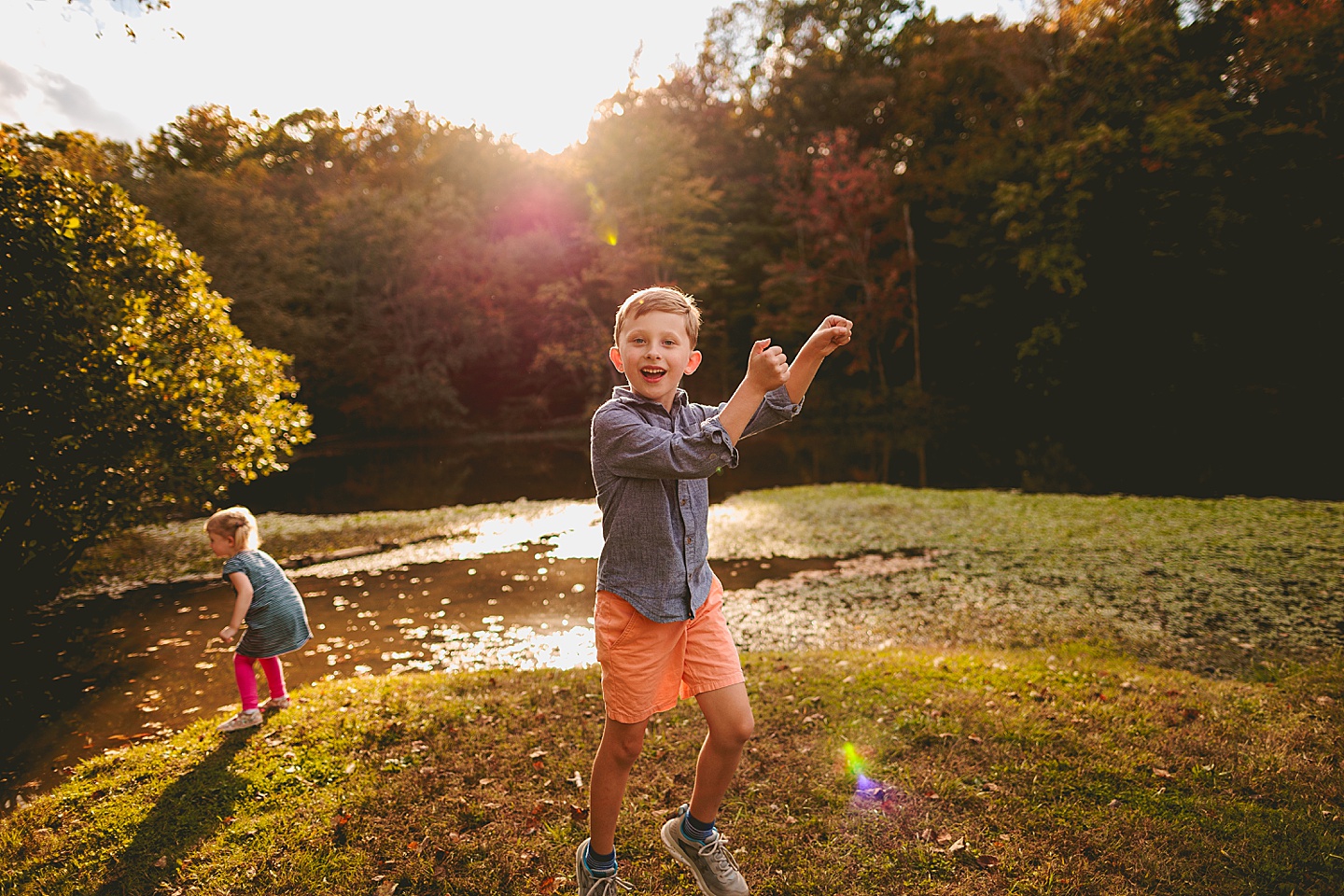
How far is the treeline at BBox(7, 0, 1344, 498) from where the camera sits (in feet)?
78.6

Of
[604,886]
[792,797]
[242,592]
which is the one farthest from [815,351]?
[242,592]

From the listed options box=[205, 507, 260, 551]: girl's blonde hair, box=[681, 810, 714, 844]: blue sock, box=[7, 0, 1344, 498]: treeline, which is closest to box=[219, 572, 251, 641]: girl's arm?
box=[205, 507, 260, 551]: girl's blonde hair

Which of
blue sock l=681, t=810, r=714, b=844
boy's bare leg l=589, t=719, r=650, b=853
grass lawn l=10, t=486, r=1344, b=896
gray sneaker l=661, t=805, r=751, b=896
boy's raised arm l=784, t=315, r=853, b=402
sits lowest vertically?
grass lawn l=10, t=486, r=1344, b=896

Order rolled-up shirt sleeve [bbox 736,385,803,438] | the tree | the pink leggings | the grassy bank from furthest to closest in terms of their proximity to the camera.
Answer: the tree, the pink leggings, the grassy bank, rolled-up shirt sleeve [bbox 736,385,803,438]

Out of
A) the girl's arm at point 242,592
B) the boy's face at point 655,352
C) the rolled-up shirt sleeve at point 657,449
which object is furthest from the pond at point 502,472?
the rolled-up shirt sleeve at point 657,449

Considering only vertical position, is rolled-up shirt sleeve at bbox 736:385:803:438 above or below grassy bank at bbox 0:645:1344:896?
above

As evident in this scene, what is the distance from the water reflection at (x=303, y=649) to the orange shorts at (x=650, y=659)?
4.36 m

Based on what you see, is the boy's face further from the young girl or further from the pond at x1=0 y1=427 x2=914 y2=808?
the pond at x1=0 y1=427 x2=914 y2=808

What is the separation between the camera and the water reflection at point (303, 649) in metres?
5.77

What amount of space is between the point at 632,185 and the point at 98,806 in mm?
32322

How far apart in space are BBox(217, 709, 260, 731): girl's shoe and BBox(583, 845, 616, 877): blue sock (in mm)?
3155

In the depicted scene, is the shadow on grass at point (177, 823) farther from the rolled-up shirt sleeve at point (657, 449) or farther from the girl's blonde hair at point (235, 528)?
the rolled-up shirt sleeve at point (657, 449)

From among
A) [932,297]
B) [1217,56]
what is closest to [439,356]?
[932,297]

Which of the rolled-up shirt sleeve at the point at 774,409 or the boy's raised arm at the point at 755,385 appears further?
the rolled-up shirt sleeve at the point at 774,409
